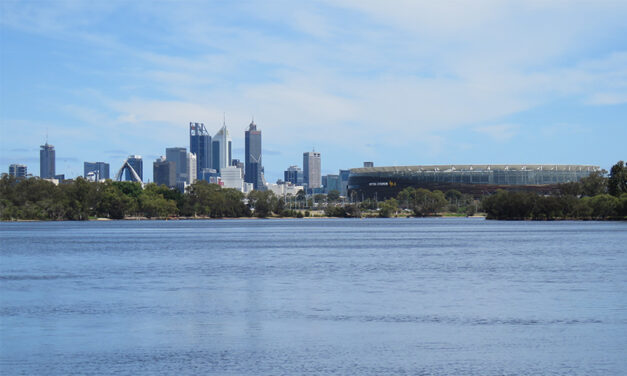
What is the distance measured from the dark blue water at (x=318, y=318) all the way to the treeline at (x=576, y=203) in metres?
103

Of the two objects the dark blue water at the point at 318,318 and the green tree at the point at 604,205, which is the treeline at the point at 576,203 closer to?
the green tree at the point at 604,205

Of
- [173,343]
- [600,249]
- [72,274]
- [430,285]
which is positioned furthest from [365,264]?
[173,343]

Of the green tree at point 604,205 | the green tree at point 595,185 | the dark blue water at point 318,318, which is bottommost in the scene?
the dark blue water at point 318,318

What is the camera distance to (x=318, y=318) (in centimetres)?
3084

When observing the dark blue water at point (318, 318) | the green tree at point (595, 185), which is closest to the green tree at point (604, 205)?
the green tree at point (595, 185)

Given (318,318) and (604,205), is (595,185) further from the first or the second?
(318,318)

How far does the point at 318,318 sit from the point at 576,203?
139636 millimetres

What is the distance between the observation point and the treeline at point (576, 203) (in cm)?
15612

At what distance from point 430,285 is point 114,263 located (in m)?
27.7

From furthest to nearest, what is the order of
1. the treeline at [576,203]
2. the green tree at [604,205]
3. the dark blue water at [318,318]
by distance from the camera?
the treeline at [576,203], the green tree at [604,205], the dark blue water at [318,318]

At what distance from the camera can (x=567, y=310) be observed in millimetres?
32688

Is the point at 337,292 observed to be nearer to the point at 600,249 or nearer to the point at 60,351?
the point at 60,351

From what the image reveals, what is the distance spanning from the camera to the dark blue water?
23.0m

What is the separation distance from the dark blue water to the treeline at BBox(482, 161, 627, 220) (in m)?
103
